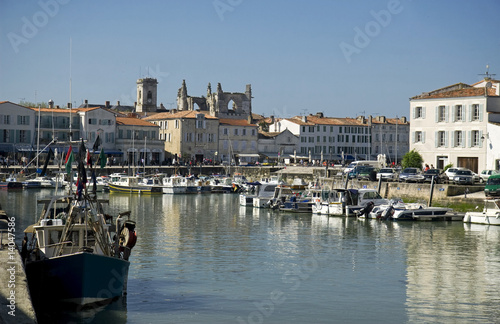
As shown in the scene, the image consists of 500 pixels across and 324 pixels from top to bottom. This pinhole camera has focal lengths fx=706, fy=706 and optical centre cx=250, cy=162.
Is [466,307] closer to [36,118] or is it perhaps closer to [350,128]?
[36,118]

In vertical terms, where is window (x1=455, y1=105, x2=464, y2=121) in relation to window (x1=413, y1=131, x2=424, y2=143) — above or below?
above

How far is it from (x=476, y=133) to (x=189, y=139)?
54.8m

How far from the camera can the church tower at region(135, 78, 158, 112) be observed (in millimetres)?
133625

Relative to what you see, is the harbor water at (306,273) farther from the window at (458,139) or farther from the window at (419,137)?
the window at (419,137)

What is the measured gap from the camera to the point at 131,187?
71.5 m

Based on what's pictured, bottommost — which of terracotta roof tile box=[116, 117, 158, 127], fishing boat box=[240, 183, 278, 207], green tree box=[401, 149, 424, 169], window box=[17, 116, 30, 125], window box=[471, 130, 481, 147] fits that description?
fishing boat box=[240, 183, 278, 207]

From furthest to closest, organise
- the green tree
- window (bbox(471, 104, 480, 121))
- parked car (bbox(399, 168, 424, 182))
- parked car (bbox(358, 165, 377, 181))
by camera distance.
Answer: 1. the green tree
2. parked car (bbox(358, 165, 377, 181))
3. window (bbox(471, 104, 480, 121))
4. parked car (bbox(399, 168, 424, 182))

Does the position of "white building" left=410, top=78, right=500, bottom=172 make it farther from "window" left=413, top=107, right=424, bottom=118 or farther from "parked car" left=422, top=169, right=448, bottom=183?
"parked car" left=422, top=169, right=448, bottom=183

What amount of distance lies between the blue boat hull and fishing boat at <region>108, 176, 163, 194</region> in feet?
168

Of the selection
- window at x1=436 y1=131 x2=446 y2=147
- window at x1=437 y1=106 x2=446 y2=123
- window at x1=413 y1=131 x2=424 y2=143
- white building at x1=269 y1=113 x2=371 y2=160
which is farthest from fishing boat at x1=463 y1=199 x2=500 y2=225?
white building at x1=269 y1=113 x2=371 y2=160

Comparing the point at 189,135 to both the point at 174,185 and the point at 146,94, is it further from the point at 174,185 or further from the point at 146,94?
the point at 146,94

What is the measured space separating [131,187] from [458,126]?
1281 inches

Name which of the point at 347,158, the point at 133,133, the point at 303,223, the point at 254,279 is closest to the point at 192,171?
the point at 133,133

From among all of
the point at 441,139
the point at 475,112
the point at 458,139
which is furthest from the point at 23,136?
the point at 475,112
